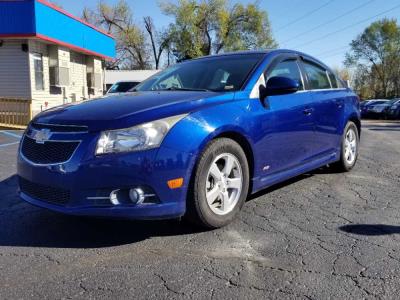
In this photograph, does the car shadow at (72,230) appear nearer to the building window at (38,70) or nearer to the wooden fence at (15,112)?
the wooden fence at (15,112)

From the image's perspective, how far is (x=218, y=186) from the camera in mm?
3980

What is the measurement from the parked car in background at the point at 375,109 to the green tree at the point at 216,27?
21933 millimetres

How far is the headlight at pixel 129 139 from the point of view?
3.46 m

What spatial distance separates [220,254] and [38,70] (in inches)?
681

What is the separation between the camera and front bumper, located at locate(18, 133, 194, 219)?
11.3 ft

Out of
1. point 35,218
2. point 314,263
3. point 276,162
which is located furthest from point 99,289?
point 276,162

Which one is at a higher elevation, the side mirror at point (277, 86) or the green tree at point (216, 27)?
the green tree at point (216, 27)

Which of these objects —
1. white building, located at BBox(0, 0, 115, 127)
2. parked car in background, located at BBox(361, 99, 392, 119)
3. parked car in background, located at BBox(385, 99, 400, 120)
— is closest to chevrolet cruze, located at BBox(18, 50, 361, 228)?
white building, located at BBox(0, 0, 115, 127)

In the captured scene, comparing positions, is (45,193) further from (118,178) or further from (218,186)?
(218,186)

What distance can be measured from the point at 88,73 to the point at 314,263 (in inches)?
924

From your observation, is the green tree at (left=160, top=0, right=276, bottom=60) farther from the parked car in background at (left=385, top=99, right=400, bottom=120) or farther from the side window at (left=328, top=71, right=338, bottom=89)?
the side window at (left=328, top=71, right=338, bottom=89)

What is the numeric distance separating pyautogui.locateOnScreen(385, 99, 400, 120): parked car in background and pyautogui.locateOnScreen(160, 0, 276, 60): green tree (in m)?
24.4

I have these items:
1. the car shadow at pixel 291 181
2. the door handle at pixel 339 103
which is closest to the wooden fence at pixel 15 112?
the car shadow at pixel 291 181

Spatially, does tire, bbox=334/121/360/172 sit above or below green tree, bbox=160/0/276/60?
below
